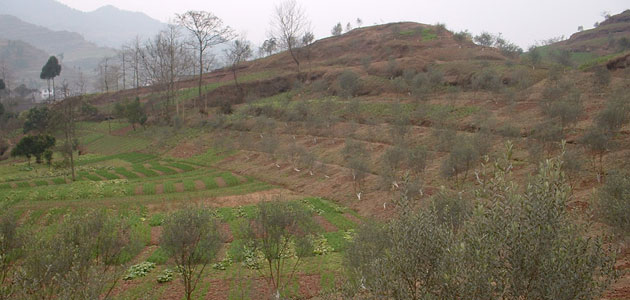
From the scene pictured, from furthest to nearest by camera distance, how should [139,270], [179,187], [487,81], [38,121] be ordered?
1. [38,121]
2. [487,81]
3. [179,187]
4. [139,270]

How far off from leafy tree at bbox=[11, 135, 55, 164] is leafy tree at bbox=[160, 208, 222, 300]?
5162cm

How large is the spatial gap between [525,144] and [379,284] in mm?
35027

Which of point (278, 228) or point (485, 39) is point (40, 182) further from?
point (485, 39)

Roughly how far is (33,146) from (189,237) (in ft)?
174

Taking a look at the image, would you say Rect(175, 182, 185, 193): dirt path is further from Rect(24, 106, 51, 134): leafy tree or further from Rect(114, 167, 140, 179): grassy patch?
Rect(24, 106, 51, 134): leafy tree

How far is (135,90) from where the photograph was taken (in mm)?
111062

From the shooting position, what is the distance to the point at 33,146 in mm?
56031

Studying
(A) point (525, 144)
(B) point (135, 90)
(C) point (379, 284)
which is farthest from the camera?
(B) point (135, 90)

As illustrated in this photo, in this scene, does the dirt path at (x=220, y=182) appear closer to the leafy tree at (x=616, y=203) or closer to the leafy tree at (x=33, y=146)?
the leafy tree at (x=33, y=146)

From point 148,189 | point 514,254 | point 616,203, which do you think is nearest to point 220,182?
point 148,189

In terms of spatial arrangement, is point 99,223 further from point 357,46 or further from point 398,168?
point 357,46

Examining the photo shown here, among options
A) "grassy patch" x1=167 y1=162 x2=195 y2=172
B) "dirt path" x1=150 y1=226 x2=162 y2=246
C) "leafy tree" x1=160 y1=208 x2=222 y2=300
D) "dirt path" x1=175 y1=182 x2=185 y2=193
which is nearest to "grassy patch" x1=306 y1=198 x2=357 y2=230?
"dirt path" x1=150 y1=226 x2=162 y2=246

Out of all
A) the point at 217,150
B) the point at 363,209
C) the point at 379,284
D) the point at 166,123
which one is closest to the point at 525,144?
the point at 363,209

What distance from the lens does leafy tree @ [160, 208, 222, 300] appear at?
55.4ft
